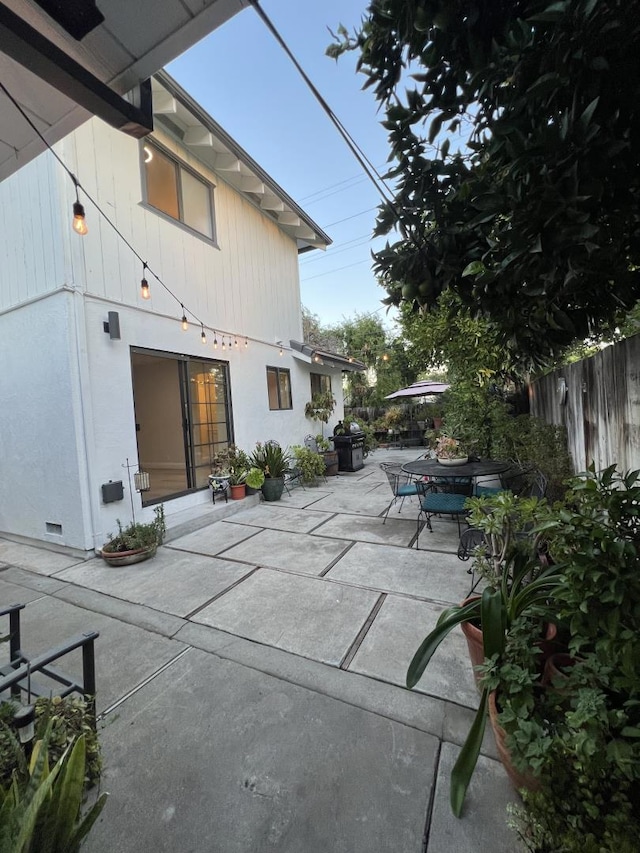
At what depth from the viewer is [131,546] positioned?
380cm

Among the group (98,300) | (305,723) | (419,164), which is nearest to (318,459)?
(98,300)

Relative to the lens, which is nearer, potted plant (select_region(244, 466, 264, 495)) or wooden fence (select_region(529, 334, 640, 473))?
wooden fence (select_region(529, 334, 640, 473))

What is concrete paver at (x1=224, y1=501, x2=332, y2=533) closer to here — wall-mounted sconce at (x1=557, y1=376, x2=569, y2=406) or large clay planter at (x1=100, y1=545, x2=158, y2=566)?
large clay planter at (x1=100, y1=545, x2=158, y2=566)

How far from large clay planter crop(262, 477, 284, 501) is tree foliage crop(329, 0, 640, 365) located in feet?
16.4

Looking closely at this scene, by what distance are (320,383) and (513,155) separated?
30.1ft

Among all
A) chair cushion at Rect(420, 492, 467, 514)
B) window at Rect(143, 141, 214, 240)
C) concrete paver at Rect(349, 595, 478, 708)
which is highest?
window at Rect(143, 141, 214, 240)

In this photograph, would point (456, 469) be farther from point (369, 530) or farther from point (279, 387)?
point (279, 387)

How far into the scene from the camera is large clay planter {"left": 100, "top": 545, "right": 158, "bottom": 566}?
3.70 m

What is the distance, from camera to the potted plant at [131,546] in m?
3.71

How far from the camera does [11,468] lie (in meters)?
4.62

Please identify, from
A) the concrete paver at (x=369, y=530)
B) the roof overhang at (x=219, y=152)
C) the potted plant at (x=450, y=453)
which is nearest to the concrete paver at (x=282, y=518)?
the concrete paver at (x=369, y=530)

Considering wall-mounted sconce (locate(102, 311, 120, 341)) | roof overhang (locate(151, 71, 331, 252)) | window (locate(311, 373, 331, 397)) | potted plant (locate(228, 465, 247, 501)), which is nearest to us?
wall-mounted sconce (locate(102, 311, 120, 341))

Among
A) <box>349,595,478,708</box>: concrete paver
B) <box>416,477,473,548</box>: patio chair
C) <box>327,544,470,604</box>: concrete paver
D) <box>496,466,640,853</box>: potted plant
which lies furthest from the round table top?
<box>496,466,640,853</box>: potted plant

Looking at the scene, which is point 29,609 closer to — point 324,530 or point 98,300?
point 324,530
